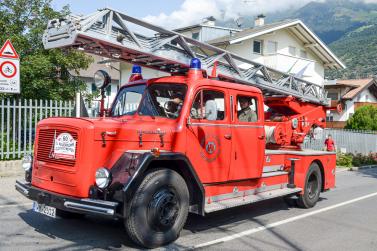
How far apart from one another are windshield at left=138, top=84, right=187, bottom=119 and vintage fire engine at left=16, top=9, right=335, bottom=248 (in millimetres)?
18

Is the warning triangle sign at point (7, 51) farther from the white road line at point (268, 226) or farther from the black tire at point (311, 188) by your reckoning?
the black tire at point (311, 188)

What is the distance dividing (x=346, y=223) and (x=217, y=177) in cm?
258

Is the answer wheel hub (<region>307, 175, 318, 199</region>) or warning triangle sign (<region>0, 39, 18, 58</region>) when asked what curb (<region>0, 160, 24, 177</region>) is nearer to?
warning triangle sign (<region>0, 39, 18, 58</region>)

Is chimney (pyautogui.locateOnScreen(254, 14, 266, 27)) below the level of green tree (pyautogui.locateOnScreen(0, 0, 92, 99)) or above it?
above

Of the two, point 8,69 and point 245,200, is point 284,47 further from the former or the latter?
point 245,200

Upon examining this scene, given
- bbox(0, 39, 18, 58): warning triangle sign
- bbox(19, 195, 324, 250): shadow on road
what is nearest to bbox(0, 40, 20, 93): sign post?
bbox(0, 39, 18, 58): warning triangle sign

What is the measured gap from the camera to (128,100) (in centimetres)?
733

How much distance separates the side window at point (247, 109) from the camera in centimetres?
728

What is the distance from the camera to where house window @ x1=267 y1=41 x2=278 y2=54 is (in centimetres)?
2934

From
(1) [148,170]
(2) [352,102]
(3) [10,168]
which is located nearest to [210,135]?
(1) [148,170]

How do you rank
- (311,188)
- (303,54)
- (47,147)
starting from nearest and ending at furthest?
(47,147) < (311,188) < (303,54)

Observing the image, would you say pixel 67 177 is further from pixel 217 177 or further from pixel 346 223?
pixel 346 223

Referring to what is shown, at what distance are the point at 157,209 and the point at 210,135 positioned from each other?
1593 millimetres

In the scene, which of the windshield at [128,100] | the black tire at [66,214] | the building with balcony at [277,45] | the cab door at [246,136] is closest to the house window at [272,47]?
the building with balcony at [277,45]
